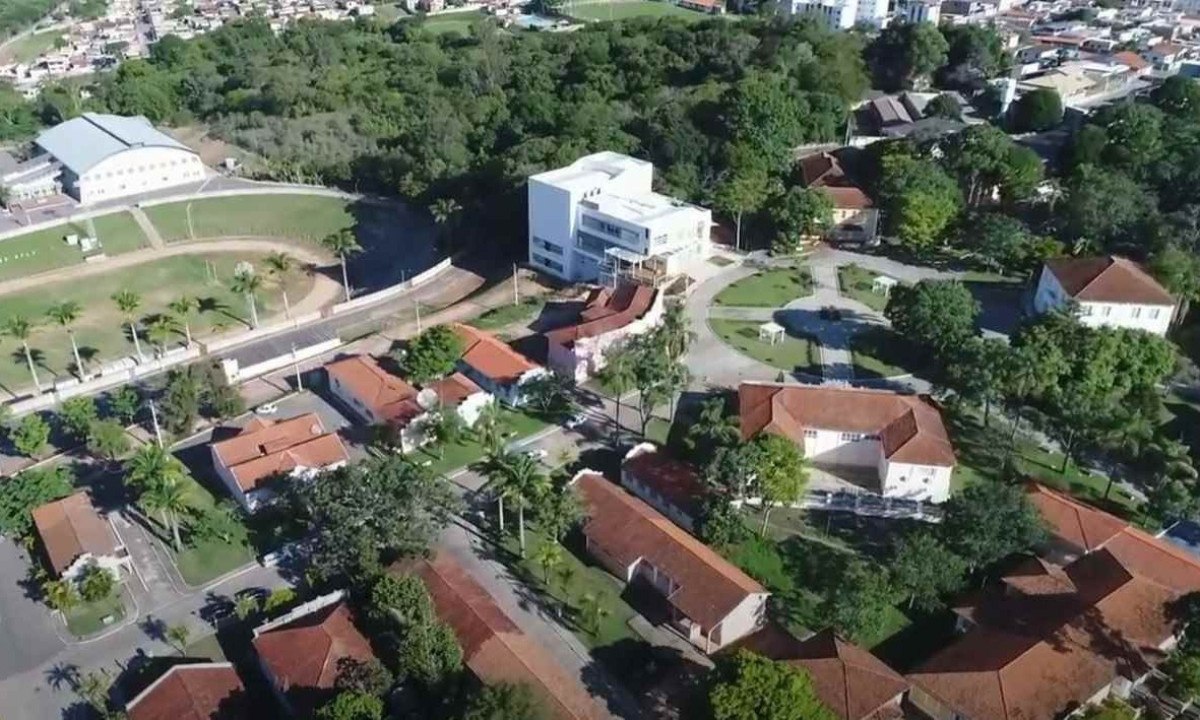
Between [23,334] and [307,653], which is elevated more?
[23,334]

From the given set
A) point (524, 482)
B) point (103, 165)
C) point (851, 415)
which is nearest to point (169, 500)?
point (524, 482)

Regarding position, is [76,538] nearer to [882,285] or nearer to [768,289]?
[768,289]

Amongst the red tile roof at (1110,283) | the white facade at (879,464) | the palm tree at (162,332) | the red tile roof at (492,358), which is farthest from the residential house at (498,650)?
the red tile roof at (1110,283)

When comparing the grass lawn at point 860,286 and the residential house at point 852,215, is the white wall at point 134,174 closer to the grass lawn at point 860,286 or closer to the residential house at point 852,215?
the residential house at point 852,215

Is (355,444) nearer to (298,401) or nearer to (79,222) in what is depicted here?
(298,401)

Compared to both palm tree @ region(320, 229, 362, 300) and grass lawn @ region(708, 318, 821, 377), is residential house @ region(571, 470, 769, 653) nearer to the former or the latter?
grass lawn @ region(708, 318, 821, 377)

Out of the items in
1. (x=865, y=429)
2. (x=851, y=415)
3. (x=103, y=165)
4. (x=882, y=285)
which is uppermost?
(x=103, y=165)

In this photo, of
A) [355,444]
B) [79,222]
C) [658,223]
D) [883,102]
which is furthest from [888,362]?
[79,222]
